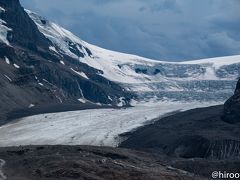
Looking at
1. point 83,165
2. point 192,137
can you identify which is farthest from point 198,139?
point 83,165

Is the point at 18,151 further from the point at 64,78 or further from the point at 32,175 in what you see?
the point at 64,78

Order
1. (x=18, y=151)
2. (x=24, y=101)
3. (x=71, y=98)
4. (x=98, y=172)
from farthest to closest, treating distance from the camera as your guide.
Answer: (x=71, y=98)
(x=24, y=101)
(x=18, y=151)
(x=98, y=172)

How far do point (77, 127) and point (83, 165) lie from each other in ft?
158

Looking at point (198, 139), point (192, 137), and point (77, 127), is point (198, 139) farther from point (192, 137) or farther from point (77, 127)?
point (77, 127)

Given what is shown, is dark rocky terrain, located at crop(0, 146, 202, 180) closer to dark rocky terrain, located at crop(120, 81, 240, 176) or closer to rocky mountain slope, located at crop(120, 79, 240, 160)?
dark rocky terrain, located at crop(120, 81, 240, 176)

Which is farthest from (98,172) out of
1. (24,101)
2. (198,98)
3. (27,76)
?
(198,98)

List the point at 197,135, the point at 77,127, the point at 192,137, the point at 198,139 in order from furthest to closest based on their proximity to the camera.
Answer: the point at 77,127 < the point at 197,135 < the point at 192,137 < the point at 198,139

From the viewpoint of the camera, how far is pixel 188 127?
271ft

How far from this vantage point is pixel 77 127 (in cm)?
9562

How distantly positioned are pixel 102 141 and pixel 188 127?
423 inches

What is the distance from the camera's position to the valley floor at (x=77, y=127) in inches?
3258

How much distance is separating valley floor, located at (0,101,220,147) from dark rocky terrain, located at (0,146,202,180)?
22008 millimetres

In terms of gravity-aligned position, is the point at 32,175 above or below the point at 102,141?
below

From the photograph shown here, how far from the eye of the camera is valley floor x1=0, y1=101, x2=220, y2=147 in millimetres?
82750
